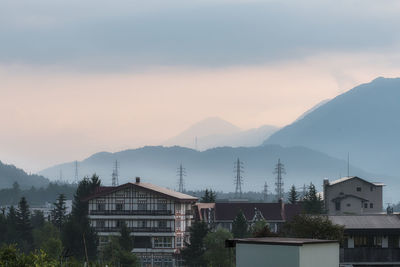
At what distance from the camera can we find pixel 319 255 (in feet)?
168

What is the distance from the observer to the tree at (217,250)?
10803 cm

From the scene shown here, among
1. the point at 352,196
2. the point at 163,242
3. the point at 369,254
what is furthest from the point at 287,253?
the point at 352,196

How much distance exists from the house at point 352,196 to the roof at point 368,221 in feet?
284

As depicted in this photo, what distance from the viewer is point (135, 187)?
448ft

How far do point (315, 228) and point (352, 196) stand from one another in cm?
9410

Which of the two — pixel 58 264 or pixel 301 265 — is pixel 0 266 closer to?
pixel 58 264

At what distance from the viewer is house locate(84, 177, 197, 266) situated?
134m

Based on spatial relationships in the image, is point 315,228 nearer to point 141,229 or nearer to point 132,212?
point 141,229

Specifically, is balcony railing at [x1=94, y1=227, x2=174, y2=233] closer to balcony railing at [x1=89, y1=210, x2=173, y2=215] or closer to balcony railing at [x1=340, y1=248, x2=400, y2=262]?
balcony railing at [x1=89, y1=210, x2=173, y2=215]

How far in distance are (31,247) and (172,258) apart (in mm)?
20292

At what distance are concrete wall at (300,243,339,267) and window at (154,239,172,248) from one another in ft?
272

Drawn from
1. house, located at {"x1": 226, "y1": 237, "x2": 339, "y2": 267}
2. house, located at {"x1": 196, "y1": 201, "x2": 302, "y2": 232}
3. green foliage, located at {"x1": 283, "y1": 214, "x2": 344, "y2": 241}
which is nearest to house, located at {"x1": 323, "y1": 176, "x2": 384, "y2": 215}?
house, located at {"x1": 196, "y1": 201, "x2": 302, "y2": 232}

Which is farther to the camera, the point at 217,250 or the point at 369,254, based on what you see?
the point at 217,250

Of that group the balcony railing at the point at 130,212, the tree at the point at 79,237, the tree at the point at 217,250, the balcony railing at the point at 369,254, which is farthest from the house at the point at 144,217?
the balcony railing at the point at 369,254
